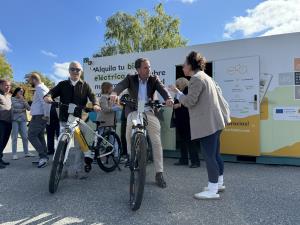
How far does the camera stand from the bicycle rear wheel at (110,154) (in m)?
5.52

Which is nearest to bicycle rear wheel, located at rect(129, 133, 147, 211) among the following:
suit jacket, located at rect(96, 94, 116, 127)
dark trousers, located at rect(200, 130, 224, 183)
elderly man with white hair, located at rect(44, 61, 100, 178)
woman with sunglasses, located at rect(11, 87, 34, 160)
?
dark trousers, located at rect(200, 130, 224, 183)

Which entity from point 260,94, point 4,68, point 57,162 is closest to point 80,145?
point 57,162

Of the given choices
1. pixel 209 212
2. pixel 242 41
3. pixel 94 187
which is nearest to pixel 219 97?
pixel 209 212

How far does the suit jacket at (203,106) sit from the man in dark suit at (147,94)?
0.64 meters

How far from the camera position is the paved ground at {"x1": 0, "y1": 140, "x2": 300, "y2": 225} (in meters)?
3.45

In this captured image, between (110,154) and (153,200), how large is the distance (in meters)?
1.80

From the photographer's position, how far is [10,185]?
4879 millimetres

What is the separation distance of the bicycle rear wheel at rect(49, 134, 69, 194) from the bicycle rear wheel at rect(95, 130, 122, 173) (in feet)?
3.57

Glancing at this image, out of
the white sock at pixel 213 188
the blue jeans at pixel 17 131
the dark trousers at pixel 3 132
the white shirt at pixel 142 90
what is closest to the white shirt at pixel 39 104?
the dark trousers at pixel 3 132

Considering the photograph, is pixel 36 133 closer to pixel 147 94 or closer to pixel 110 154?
pixel 110 154

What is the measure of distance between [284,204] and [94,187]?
2.59 m

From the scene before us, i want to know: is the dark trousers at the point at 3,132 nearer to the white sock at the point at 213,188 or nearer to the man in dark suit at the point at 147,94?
the man in dark suit at the point at 147,94

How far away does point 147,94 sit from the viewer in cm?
484

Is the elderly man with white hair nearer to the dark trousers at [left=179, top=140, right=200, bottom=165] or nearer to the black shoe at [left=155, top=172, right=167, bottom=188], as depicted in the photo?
the black shoe at [left=155, top=172, right=167, bottom=188]
